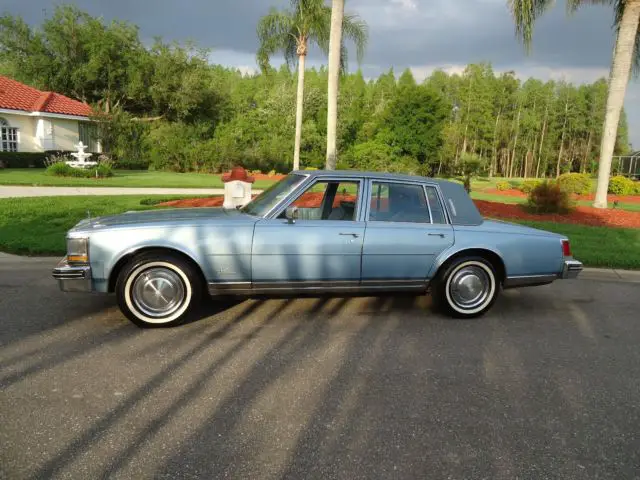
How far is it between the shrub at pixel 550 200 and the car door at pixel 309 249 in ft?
35.0

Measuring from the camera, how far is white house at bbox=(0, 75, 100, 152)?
2978cm

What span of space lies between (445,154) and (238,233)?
180 ft

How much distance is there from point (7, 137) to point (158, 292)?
31093 millimetres

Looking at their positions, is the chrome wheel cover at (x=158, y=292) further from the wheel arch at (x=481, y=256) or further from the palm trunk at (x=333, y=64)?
the palm trunk at (x=333, y=64)

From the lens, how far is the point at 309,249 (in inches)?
193

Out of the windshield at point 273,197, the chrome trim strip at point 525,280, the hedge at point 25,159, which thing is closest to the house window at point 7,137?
the hedge at point 25,159

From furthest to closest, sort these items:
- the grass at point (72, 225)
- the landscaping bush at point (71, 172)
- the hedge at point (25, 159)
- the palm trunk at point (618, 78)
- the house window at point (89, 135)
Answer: the house window at point (89, 135), the hedge at point (25, 159), the landscaping bush at point (71, 172), the palm trunk at point (618, 78), the grass at point (72, 225)

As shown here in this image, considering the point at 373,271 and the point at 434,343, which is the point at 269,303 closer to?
the point at 373,271

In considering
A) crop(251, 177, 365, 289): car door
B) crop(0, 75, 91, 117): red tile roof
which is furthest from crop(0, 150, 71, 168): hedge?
crop(251, 177, 365, 289): car door

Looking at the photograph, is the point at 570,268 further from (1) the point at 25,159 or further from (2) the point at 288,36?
(1) the point at 25,159

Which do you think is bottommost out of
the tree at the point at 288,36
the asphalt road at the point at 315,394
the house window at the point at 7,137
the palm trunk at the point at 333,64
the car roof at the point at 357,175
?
the asphalt road at the point at 315,394

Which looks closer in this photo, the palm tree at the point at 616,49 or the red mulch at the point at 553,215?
the red mulch at the point at 553,215

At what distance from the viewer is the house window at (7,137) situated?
29.6 meters

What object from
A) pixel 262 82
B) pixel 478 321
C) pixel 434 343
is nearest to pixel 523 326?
pixel 478 321
